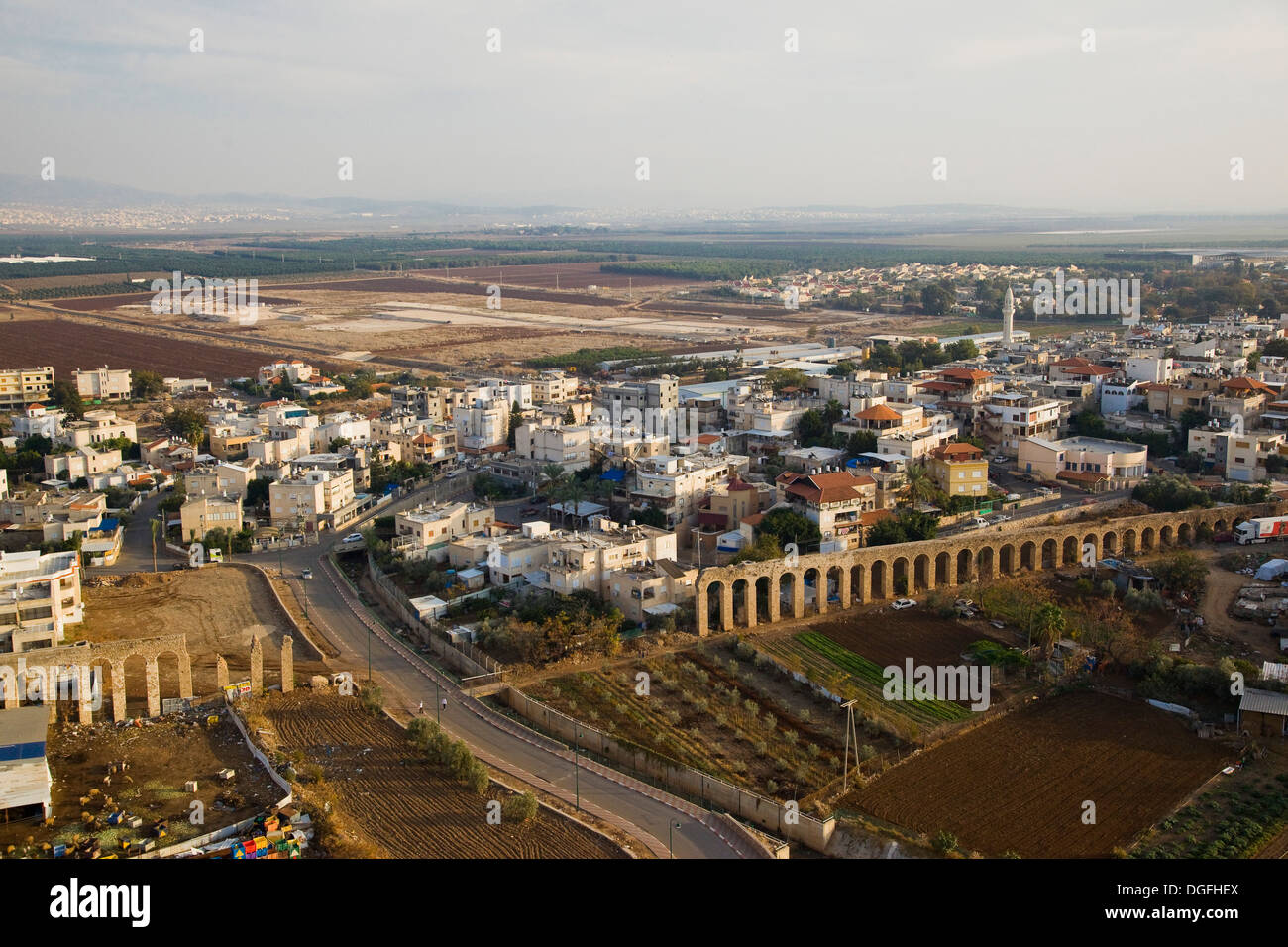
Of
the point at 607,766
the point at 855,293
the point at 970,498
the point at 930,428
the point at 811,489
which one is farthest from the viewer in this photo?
the point at 855,293

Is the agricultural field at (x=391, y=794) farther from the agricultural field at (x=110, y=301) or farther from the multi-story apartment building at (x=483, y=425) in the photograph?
the agricultural field at (x=110, y=301)

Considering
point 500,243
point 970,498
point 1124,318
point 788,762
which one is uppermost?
point 500,243

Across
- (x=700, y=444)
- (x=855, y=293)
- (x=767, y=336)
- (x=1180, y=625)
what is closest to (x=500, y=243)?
(x=855, y=293)

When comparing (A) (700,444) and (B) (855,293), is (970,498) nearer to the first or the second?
(A) (700,444)

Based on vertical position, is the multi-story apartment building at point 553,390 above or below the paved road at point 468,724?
above

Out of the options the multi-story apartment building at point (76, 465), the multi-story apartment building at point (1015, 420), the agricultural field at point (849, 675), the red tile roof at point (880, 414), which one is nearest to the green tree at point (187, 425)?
the multi-story apartment building at point (76, 465)

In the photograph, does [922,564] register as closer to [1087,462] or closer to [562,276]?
[1087,462]

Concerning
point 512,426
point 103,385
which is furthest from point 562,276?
point 512,426
